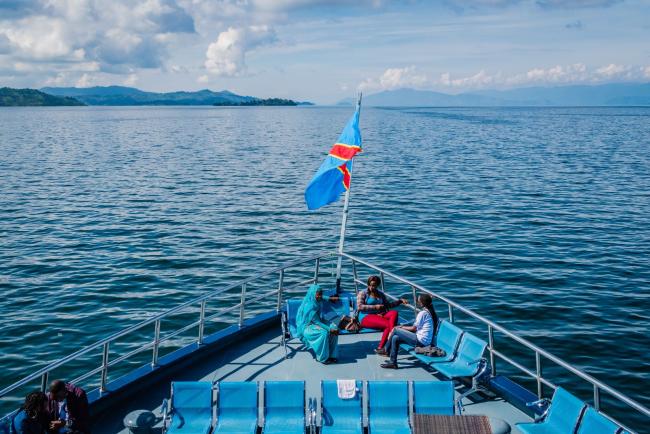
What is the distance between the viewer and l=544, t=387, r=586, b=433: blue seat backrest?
940 centimetres

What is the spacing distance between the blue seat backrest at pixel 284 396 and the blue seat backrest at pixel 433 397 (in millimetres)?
1810

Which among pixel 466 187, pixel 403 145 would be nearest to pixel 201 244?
pixel 466 187

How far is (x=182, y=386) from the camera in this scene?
33.3 ft

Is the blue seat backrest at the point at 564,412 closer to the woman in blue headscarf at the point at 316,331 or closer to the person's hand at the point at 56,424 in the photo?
the woman in blue headscarf at the point at 316,331

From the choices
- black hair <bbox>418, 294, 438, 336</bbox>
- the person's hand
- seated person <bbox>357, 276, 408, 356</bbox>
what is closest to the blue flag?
seated person <bbox>357, 276, 408, 356</bbox>

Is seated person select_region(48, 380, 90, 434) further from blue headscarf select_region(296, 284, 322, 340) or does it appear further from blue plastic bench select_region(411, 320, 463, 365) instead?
blue plastic bench select_region(411, 320, 463, 365)

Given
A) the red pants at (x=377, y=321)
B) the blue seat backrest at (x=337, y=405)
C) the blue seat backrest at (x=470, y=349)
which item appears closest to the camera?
the blue seat backrest at (x=337, y=405)

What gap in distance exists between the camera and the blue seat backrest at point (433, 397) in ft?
33.3

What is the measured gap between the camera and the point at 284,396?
404 inches

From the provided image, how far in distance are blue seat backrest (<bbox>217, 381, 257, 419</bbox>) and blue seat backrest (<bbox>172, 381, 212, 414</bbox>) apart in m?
0.19

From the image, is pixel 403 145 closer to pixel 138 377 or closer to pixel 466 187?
pixel 466 187

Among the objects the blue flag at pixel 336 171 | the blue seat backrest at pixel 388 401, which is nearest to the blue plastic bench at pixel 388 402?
the blue seat backrest at pixel 388 401

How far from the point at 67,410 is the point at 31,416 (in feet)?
2.15

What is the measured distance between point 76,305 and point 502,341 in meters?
14.9
